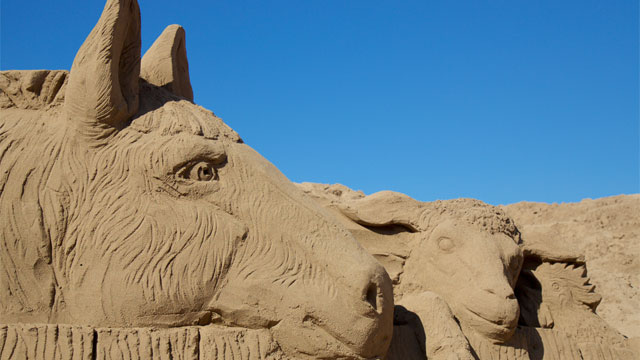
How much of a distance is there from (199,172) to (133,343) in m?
0.90

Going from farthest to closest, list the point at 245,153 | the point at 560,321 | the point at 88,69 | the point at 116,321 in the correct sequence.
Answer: the point at 560,321
the point at 245,153
the point at 88,69
the point at 116,321

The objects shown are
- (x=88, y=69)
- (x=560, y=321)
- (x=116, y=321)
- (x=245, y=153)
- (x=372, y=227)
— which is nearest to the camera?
(x=116, y=321)

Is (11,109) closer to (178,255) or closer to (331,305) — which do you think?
(178,255)

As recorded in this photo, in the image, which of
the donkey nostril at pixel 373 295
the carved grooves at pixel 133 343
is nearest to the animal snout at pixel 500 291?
the donkey nostril at pixel 373 295

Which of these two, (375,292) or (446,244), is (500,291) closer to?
(446,244)

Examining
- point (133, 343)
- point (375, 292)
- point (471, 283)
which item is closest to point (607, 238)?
point (471, 283)

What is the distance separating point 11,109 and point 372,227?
2.72m

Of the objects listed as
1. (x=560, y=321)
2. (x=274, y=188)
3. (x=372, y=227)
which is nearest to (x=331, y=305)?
(x=274, y=188)

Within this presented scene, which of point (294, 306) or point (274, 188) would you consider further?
point (274, 188)

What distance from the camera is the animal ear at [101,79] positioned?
149 inches

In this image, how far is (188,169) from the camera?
12.6ft

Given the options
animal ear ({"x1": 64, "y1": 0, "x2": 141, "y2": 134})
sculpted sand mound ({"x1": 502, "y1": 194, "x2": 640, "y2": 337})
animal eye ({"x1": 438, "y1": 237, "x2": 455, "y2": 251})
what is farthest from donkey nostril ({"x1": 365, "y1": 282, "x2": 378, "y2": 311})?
sculpted sand mound ({"x1": 502, "y1": 194, "x2": 640, "y2": 337})

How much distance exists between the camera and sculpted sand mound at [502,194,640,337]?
9.48 metres

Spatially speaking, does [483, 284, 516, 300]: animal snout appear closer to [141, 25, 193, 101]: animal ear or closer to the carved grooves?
the carved grooves
